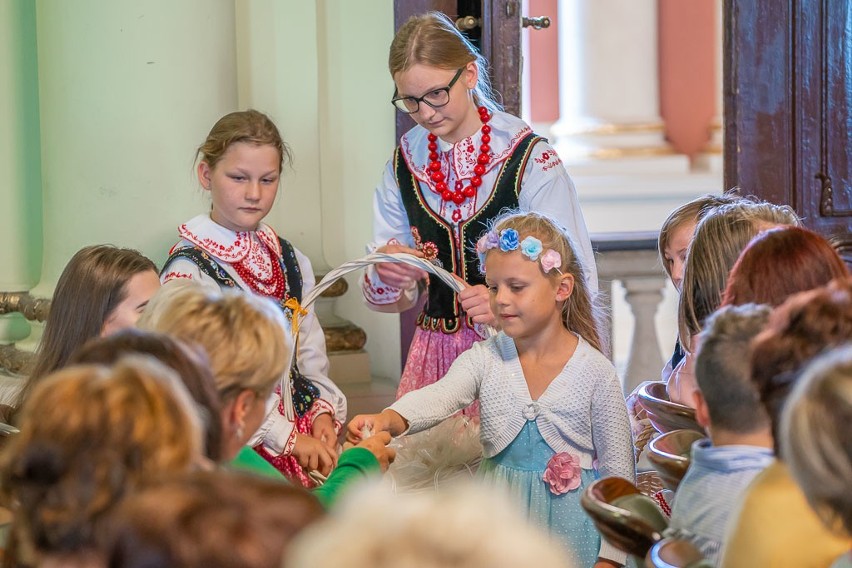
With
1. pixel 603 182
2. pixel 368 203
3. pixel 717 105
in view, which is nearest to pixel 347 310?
pixel 368 203

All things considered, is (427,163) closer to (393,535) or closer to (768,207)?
(768,207)

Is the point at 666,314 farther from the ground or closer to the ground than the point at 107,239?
closer to the ground

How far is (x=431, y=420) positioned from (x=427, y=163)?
95 centimetres

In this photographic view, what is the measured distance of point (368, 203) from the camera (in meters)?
4.43

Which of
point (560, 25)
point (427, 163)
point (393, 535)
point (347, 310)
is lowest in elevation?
point (347, 310)

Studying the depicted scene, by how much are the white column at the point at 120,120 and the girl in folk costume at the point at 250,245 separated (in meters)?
0.57

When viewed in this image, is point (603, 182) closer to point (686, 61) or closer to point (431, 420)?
point (686, 61)

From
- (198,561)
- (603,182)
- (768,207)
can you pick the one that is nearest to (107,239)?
(768,207)

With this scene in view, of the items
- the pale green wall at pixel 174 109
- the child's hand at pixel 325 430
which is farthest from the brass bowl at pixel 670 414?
the pale green wall at pixel 174 109

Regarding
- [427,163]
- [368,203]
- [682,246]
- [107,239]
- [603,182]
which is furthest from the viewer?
[603,182]

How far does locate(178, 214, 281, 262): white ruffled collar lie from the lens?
324 cm

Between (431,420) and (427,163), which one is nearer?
(431,420)

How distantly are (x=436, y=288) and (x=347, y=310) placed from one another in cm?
118

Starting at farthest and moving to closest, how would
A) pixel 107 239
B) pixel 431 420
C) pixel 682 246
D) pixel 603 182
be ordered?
pixel 603 182
pixel 107 239
pixel 682 246
pixel 431 420
